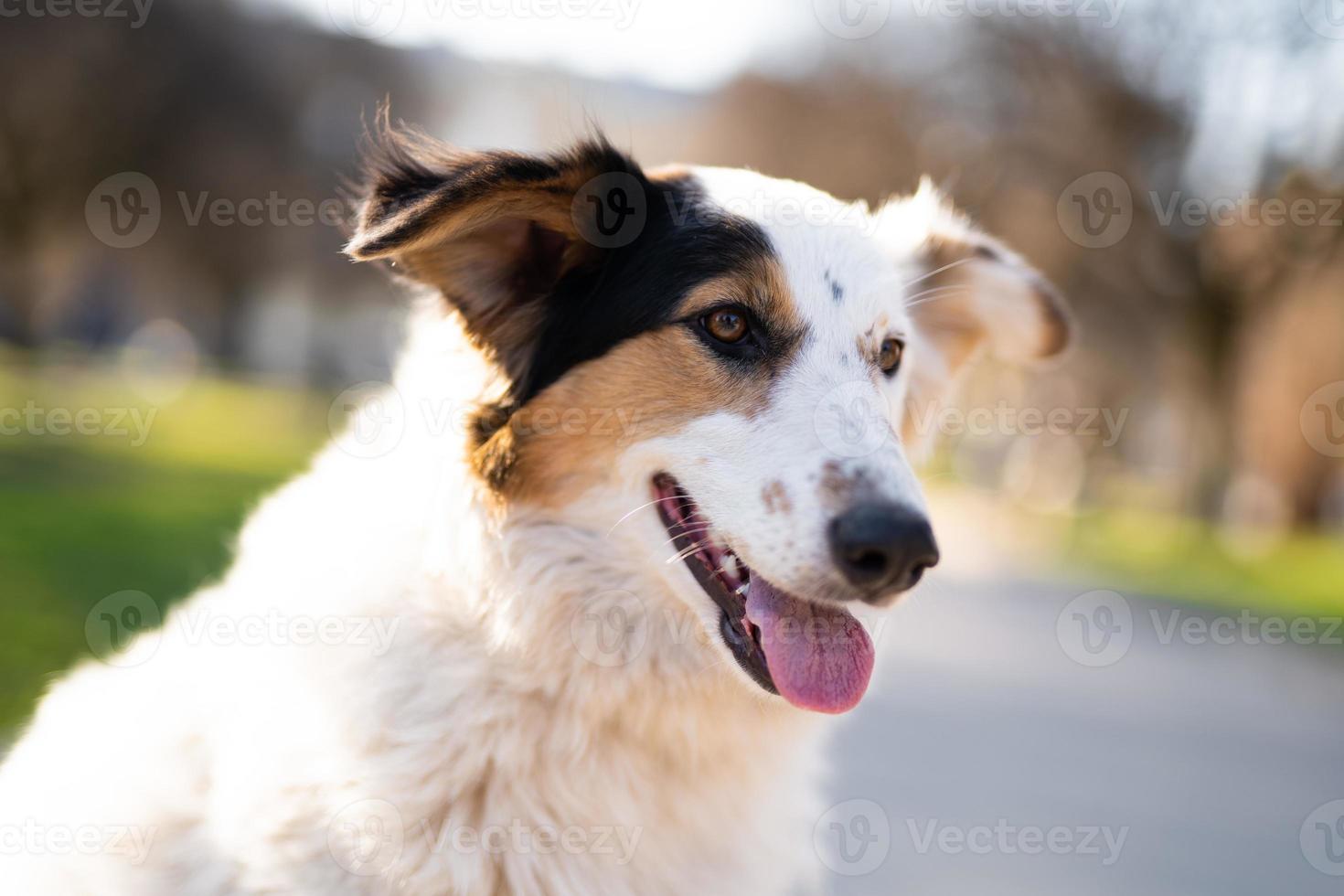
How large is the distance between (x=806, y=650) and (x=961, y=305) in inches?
72.0

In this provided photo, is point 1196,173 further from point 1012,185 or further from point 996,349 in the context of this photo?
point 996,349

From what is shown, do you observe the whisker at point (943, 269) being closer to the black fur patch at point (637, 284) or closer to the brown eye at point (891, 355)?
the brown eye at point (891, 355)

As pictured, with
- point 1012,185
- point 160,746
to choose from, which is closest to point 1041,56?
point 1012,185

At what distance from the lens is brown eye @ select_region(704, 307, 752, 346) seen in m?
3.39

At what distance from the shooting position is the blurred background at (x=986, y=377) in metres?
7.17

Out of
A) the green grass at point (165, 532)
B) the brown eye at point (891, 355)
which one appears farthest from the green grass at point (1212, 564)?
the brown eye at point (891, 355)

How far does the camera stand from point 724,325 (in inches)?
134

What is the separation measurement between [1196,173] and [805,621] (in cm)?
1873

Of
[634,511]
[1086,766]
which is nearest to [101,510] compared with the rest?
[1086,766]

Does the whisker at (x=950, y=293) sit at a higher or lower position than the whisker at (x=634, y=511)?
higher

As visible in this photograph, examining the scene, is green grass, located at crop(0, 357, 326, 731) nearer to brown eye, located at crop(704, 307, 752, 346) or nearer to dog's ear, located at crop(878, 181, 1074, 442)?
brown eye, located at crop(704, 307, 752, 346)

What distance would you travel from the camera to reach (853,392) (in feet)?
10.9

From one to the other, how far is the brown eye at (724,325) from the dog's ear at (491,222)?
A: 0.41 metres

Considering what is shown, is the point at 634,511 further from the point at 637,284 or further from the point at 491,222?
the point at 491,222
